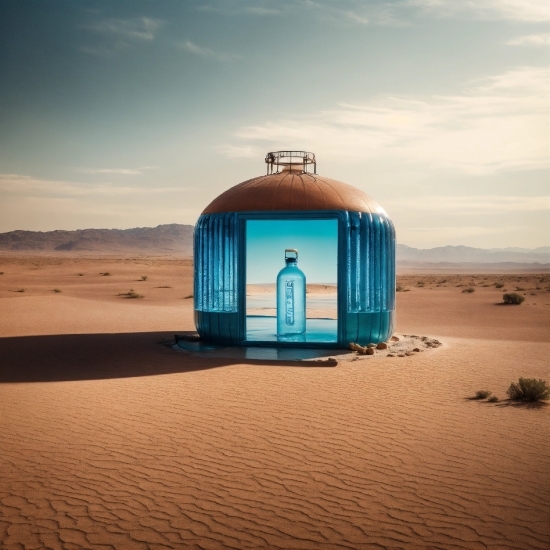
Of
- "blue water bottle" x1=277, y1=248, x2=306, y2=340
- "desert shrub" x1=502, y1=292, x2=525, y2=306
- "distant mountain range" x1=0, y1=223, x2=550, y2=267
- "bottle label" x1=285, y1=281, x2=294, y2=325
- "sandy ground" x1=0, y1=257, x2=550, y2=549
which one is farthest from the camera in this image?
"distant mountain range" x1=0, y1=223, x2=550, y2=267

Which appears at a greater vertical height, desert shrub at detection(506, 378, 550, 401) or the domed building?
the domed building

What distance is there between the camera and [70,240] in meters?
170

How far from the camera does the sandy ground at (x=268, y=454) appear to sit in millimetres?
5020

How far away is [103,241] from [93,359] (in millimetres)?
164858

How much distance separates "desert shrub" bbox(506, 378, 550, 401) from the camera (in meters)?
9.16

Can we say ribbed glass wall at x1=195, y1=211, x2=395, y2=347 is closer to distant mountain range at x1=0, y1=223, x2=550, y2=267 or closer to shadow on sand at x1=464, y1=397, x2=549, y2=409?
shadow on sand at x1=464, y1=397, x2=549, y2=409

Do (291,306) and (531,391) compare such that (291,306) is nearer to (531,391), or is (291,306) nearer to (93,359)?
(93,359)

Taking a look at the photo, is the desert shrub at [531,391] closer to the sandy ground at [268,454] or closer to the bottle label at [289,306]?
the sandy ground at [268,454]

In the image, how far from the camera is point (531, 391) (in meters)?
9.16

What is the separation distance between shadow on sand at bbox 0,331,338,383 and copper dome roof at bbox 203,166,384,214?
11.0ft

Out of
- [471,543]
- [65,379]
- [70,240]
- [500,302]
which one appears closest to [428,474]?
[471,543]

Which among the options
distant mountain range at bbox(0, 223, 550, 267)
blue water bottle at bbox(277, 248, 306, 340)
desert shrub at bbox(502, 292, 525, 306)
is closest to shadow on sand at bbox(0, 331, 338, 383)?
blue water bottle at bbox(277, 248, 306, 340)

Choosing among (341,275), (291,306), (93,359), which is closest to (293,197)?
(341,275)

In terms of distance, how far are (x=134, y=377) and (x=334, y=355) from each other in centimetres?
409
